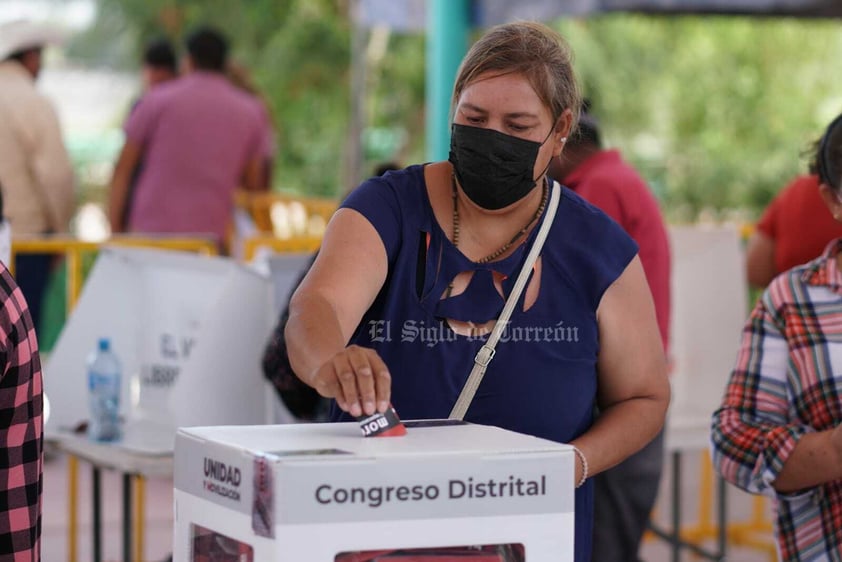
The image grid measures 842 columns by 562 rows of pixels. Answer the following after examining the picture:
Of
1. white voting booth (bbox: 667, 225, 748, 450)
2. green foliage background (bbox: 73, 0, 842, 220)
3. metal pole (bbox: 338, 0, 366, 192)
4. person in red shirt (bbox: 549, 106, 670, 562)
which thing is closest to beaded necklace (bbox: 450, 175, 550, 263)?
person in red shirt (bbox: 549, 106, 670, 562)

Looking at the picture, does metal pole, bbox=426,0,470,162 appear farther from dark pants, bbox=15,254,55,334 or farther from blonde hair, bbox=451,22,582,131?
blonde hair, bbox=451,22,582,131

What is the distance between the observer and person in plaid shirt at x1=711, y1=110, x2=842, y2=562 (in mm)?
2660

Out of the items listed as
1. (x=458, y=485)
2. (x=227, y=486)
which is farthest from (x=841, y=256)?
(x=227, y=486)

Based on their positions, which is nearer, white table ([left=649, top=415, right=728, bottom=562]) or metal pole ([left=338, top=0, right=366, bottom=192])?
white table ([left=649, top=415, right=728, bottom=562])

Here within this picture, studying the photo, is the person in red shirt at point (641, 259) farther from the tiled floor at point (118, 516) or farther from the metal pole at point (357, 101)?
the metal pole at point (357, 101)

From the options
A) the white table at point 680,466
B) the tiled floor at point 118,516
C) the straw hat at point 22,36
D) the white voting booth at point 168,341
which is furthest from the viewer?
the straw hat at point 22,36

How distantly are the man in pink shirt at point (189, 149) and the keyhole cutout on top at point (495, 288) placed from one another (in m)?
4.74

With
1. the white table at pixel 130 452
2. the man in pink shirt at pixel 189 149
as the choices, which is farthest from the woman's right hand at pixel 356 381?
the man in pink shirt at pixel 189 149

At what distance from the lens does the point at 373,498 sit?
1788 millimetres

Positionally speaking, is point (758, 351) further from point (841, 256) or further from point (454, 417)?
point (454, 417)

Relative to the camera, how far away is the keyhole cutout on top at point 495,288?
234cm

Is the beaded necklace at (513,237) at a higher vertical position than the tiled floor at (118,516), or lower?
higher

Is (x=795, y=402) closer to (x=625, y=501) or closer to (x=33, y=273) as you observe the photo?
(x=625, y=501)

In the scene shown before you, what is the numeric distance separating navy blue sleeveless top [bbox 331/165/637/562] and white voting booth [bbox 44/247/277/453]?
1664 mm
